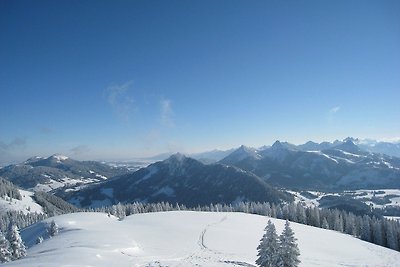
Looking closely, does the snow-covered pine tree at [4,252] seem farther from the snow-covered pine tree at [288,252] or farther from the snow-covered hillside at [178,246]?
the snow-covered pine tree at [288,252]

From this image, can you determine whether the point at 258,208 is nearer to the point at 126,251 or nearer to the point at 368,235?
the point at 368,235

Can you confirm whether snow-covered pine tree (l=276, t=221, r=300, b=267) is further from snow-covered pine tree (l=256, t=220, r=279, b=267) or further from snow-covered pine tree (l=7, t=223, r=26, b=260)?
snow-covered pine tree (l=7, t=223, r=26, b=260)

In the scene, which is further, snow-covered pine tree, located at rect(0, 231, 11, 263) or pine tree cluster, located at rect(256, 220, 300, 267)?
snow-covered pine tree, located at rect(0, 231, 11, 263)

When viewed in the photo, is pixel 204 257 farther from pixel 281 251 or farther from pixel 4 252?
pixel 4 252

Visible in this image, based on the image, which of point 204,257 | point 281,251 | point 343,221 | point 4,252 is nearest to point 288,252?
point 281,251

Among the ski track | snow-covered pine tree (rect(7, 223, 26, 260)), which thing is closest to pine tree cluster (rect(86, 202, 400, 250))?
snow-covered pine tree (rect(7, 223, 26, 260))

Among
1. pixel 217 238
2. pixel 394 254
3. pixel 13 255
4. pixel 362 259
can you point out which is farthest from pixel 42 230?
pixel 394 254
